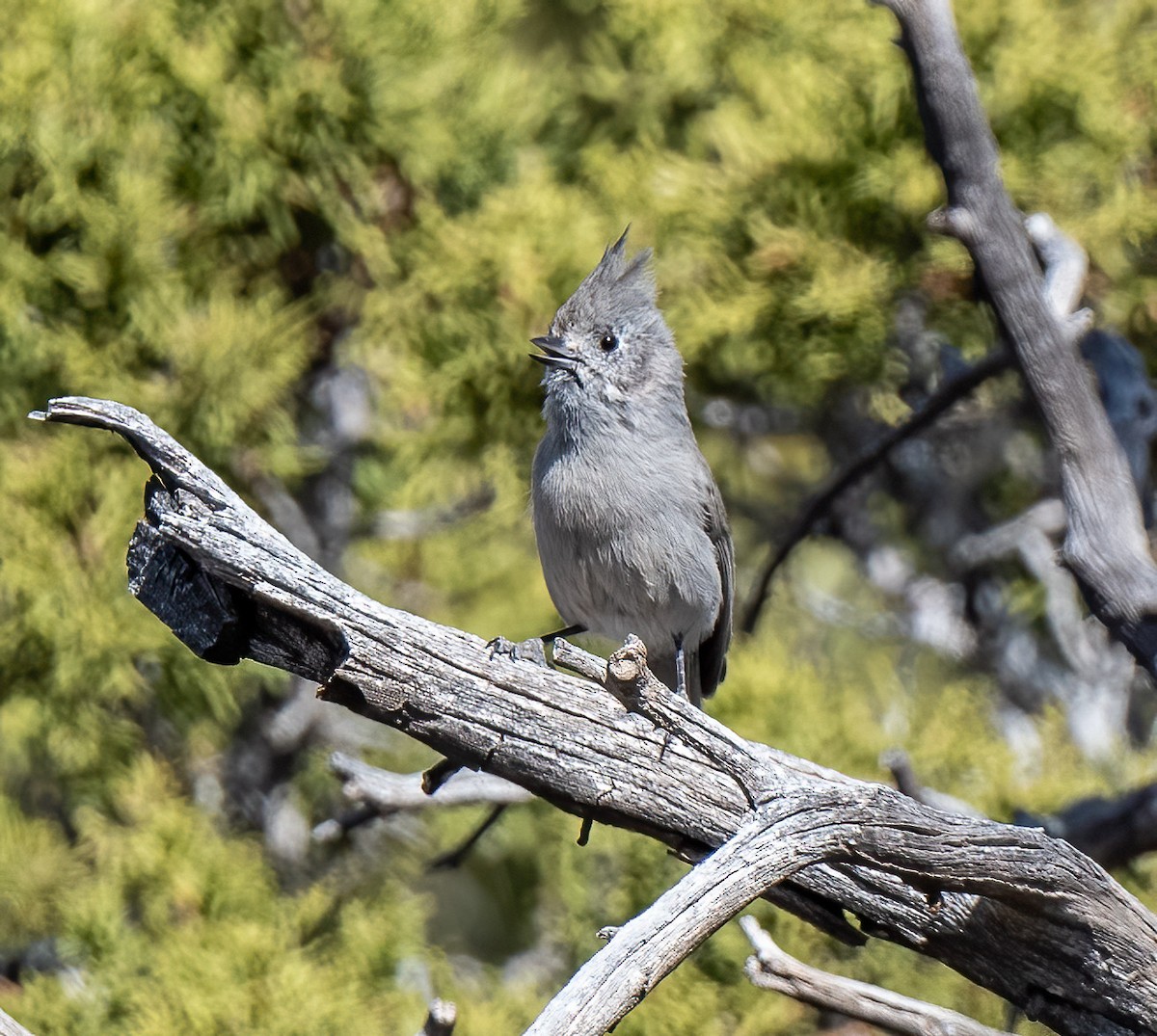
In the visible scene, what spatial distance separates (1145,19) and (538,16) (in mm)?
2794

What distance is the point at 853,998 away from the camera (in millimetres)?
2471

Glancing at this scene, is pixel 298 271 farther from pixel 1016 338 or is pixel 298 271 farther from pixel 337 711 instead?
pixel 1016 338

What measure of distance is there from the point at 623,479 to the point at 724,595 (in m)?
0.55

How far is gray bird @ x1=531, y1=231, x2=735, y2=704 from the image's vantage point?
3.32 meters

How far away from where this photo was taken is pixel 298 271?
450 centimetres

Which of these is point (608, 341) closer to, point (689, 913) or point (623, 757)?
point (623, 757)

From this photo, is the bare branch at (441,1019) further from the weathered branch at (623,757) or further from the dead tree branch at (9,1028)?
the dead tree branch at (9,1028)

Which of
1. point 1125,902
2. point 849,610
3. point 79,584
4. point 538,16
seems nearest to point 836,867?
point 1125,902

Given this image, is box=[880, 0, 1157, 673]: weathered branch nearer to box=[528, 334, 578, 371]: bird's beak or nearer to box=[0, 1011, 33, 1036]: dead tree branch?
box=[528, 334, 578, 371]: bird's beak

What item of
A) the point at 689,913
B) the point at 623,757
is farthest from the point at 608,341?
the point at 689,913

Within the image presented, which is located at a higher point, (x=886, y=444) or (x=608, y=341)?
(x=608, y=341)

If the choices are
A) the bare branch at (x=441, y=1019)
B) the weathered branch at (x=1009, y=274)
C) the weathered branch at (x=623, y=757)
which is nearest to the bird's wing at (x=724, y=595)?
the weathered branch at (x=1009, y=274)

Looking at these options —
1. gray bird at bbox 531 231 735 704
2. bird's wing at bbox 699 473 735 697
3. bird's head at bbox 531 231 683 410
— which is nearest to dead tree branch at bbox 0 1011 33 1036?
gray bird at bbox 531 231 735 704

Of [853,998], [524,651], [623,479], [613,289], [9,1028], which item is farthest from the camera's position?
[613,289]
